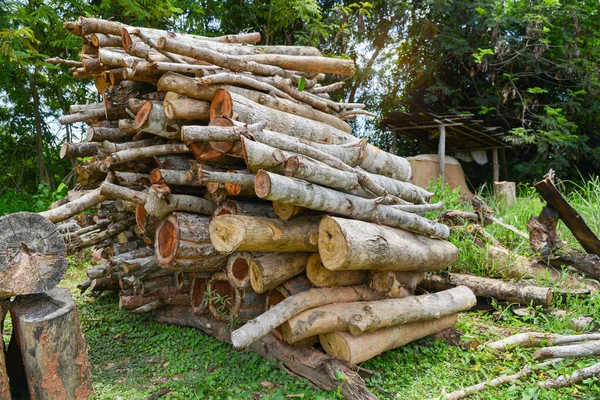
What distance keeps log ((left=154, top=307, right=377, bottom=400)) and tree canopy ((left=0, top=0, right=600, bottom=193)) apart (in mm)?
7721

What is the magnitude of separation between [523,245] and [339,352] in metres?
3.58

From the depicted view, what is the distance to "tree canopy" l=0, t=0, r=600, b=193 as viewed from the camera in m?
10.7

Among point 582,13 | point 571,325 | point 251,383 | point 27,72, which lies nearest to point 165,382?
point 251,383

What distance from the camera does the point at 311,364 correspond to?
11.1 feet

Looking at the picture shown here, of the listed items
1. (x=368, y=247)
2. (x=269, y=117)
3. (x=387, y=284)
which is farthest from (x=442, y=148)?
(x=368, y=247)

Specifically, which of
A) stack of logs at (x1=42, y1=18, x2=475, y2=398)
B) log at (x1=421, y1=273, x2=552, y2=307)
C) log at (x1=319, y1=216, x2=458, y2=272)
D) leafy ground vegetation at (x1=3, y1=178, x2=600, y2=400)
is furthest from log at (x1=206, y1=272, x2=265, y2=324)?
log at (x1=421, y1=273, x2=552, y2=307)

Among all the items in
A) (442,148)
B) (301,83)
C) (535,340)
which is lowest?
(535,340)

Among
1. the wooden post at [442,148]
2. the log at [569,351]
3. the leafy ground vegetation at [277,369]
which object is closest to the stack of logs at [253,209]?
the leafy ground vegetation at [277,369]

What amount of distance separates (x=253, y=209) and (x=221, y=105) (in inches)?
34.8

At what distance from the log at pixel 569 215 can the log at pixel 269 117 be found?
2776 millimetres

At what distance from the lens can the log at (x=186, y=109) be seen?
342 cm

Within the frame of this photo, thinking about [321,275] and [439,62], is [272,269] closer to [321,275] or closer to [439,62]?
[321,275]

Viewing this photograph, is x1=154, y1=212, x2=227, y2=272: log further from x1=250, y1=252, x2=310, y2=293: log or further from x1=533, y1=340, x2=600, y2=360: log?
x1=533, y1=340, x2=600, y2=360: log

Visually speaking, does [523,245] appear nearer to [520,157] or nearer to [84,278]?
[84,278]
